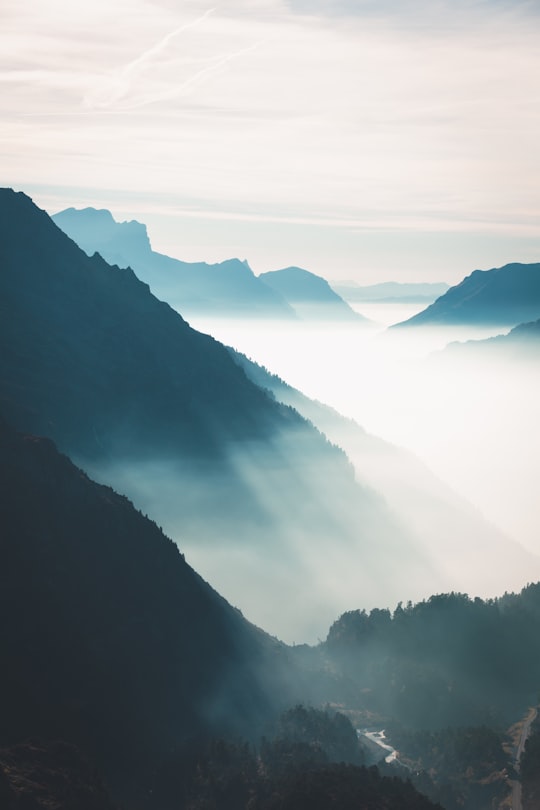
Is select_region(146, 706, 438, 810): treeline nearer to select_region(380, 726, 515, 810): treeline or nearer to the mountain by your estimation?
the mountain

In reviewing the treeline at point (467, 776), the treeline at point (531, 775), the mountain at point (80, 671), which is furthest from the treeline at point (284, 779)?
the treeline at point (531, 775)

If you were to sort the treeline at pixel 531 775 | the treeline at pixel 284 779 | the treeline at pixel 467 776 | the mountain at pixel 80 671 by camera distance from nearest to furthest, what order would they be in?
the treeline at pixel 284 779 < the mountain at pixel 80 671 < the treeline at pixel 467 776 < the treeline at pixel 531 775

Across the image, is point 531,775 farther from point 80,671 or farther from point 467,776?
point 80,671

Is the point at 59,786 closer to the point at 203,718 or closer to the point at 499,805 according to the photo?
the point at 203,718

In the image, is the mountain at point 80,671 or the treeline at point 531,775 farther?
the treeline at point 531,775

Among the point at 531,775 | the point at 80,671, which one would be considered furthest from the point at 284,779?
the point at 531,775

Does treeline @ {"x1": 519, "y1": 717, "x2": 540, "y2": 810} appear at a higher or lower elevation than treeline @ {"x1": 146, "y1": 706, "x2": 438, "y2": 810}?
higher

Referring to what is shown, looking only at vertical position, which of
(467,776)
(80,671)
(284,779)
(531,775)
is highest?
(531,775)

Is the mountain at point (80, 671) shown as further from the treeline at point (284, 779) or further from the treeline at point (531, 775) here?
the treeline at point (531, 775)

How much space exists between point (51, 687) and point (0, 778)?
138 ft

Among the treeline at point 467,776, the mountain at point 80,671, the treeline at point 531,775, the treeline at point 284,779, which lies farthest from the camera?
the treeline at point 531,775

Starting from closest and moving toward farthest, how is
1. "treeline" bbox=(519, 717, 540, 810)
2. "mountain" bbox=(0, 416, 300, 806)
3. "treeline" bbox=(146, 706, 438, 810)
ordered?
"treeline" bbox=(146, 706, 438, 810), "mountain" bbox=(0, 416, 300, 806), "treeline" bbox=(519, 717, 540, 810)

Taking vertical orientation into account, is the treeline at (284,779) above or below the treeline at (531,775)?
below

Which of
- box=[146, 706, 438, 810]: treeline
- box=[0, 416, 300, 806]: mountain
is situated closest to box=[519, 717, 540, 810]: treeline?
box=[146, 706, 438, 810]: treeline
